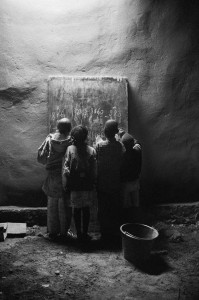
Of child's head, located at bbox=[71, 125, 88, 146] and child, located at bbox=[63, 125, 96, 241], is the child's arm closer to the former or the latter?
child, located at bbox=[63, 125, 96, 241]

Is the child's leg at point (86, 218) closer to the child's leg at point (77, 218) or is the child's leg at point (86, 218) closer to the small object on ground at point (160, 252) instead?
the child's leg at point (77, 218)

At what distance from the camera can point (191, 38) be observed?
216 inches

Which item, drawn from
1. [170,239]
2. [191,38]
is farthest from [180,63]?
[170,239]

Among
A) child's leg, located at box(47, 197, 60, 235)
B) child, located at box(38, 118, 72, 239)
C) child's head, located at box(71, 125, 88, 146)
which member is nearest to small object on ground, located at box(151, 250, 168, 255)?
child, located at box(38, 118, 72, 239)

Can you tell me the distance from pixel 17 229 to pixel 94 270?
1.60 metres

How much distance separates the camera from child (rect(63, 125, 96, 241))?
453 centimetres

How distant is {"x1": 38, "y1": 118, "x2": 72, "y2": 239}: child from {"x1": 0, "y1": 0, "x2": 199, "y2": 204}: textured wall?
55cm

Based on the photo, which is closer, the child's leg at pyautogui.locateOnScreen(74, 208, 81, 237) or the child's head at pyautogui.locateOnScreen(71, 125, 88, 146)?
the child's head at pyautogui.locateOnScreen(71, 125, 88, 146)

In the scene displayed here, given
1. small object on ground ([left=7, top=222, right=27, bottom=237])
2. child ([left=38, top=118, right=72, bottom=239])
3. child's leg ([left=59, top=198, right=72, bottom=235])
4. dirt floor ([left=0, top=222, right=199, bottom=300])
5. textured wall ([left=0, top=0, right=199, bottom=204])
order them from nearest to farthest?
dirt floor ([left=0, top=222, right=199, bottom=300]), child ([left=38, top=118, right=72, bottom=239]), child's leg ([left=59, top=198, right=72, bottom=235]), small object on ground ([left=7, top=222, right=27, bottom=237]), textured wall ([left=0, top=0, right=199, bottom=204])

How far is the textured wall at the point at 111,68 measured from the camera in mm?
5160

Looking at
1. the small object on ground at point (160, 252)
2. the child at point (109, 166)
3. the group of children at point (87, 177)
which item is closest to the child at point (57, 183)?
the group of children at point (87, 177)

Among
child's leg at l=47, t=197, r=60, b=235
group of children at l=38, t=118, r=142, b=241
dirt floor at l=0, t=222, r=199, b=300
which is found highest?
group of children at l=38, t=118, r=142, b=241

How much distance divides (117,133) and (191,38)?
222 centimetres

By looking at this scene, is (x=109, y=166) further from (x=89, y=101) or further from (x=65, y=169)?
(x=89, y=101)
